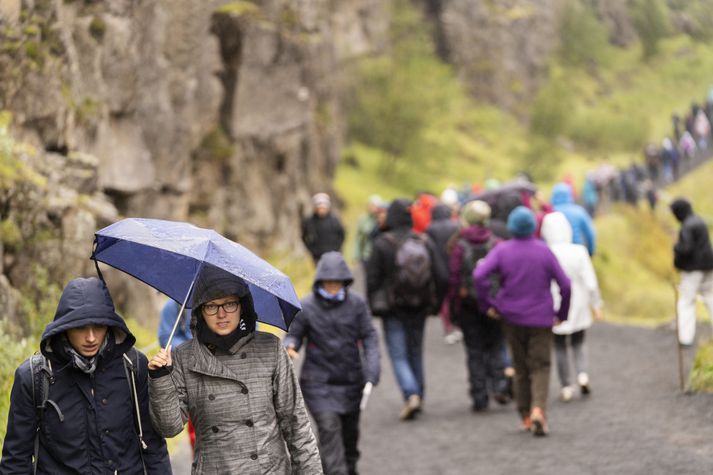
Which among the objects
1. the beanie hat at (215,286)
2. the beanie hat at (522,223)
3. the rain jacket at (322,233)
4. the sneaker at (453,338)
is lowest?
the sneaker at (453,338)

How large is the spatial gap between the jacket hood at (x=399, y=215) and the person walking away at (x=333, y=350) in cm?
343

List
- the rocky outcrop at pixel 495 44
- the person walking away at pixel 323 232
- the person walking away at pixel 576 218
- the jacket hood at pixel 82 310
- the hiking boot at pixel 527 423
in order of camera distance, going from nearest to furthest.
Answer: the jacket hood at pixel 82 310 < the hiking boot at pixel 527 423 < the person walking away at pixel 576 218 < the person walking away at pixel 323 232 < the rocky outcrop at pixel 495 44

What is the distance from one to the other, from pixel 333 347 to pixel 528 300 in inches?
105

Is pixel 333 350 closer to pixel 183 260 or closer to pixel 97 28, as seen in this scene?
pixel 183 260

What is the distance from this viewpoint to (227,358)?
5.53m

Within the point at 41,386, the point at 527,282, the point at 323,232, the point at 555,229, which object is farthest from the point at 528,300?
the point at 323,232

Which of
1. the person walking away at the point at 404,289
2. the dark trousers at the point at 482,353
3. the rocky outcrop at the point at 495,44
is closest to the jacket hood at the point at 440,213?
the dark trousers at the point at 482,353

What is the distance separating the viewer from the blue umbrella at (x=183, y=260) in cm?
537

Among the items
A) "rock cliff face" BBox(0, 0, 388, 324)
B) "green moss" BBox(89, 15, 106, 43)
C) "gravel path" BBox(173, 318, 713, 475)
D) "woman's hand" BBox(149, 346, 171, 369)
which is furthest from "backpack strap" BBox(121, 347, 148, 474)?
"green moss" BBox(89, 15, 106, 43)

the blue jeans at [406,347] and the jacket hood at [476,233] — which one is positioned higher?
the jacket hood at [476,233]

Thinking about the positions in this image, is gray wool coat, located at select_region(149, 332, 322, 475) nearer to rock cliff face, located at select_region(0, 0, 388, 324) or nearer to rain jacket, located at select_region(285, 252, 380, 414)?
rain jacket, located at select_region(285, 252, 380, 414)

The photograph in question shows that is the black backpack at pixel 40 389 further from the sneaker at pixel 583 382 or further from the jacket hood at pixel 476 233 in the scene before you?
the sneaker at pixel 583 382

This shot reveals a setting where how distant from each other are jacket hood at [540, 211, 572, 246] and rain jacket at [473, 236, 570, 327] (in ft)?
5.62

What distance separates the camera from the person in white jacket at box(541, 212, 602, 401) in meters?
12.3
